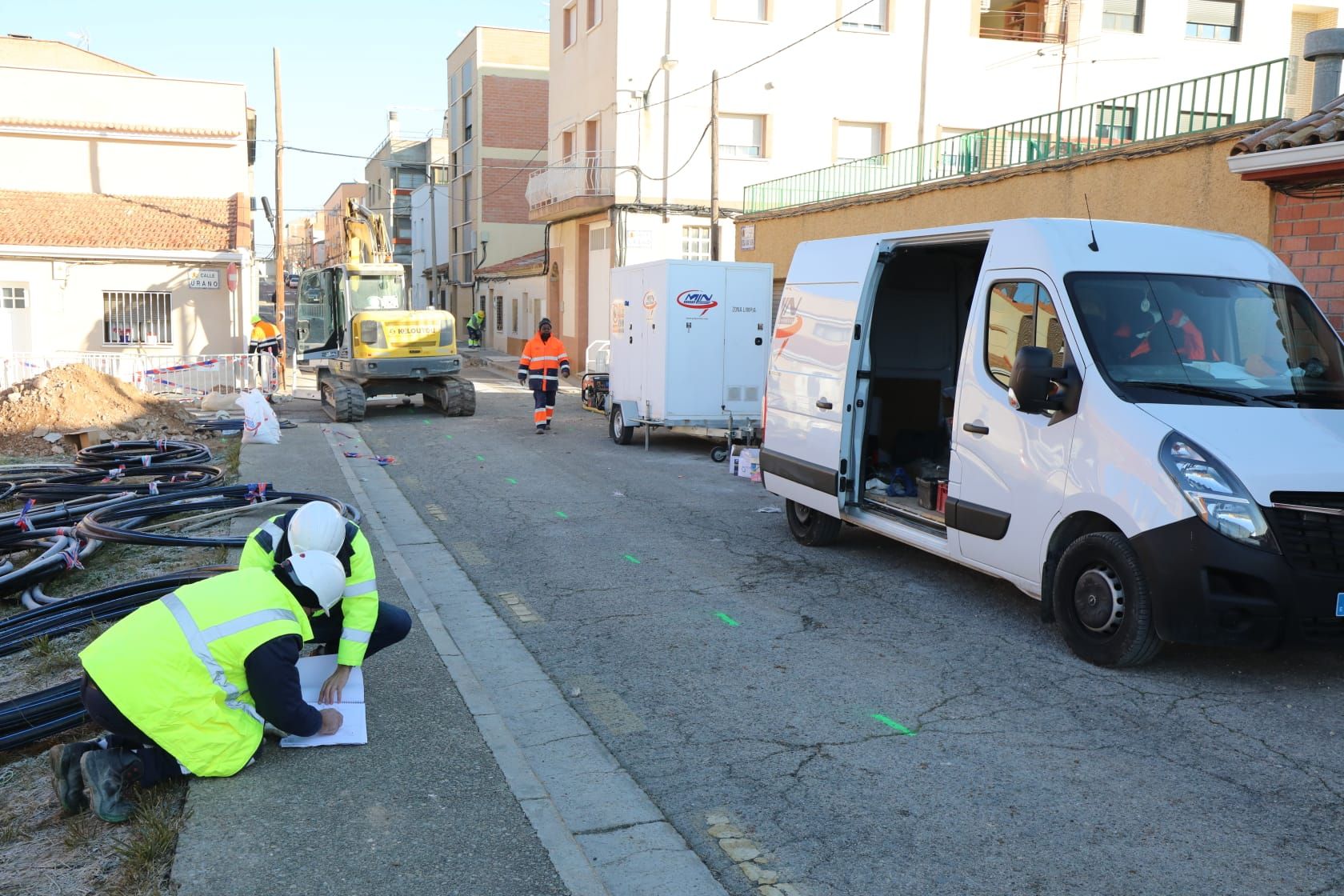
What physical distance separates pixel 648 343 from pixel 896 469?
6848 millimetres

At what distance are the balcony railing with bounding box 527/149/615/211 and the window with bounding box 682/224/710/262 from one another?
7.61 ft

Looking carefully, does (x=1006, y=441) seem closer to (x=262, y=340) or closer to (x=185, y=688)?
(x=185, y=688)

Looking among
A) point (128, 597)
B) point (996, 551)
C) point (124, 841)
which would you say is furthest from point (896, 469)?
point (124, 841)

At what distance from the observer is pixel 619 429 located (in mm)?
16094

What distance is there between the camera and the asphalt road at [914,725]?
3.90 m

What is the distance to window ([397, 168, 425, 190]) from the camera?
2687 inches

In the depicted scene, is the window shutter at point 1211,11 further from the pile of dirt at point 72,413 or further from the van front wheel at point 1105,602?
the van front wheel at point 1105,602

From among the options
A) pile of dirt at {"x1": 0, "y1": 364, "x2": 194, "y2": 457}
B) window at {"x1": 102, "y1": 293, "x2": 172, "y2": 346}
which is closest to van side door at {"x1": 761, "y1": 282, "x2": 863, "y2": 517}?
pile of dirt at {"x1": 0, "y1": 364, "x2": 194, "y2": 457}

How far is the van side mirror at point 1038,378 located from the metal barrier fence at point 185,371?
65.2ft

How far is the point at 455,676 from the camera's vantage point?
222 inches

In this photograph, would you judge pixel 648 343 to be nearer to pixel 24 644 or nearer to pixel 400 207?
pixel 24 644

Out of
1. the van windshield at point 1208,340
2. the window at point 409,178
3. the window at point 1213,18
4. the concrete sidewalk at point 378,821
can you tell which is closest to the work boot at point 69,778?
the concrete sidewalk at point 378,821

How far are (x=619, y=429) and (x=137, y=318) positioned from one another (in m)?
16.7

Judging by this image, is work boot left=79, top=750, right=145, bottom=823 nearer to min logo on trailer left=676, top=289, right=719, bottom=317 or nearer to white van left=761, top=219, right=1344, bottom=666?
white van left=761, top=219, right=1344, bottom=666
